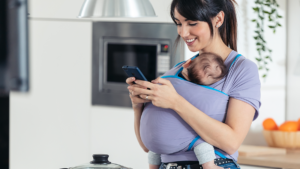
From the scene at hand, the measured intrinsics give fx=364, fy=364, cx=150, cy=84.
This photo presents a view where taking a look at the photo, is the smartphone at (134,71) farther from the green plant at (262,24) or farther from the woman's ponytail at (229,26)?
the green plant at (262,24)

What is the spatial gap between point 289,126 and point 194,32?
132 centimetres

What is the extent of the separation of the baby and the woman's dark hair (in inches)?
3.6

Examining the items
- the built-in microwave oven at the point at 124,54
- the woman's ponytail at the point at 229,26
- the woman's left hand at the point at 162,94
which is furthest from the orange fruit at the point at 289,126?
the woman's left hand at the point at 162,94

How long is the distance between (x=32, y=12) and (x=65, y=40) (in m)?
0.30

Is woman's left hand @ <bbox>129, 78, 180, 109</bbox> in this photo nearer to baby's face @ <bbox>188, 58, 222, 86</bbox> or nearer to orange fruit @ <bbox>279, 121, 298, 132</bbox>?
baby's face @ <bbox>188, 58, 222, 86</bbox>

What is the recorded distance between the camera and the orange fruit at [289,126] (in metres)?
2.18

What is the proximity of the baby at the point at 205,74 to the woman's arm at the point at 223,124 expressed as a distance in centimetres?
4

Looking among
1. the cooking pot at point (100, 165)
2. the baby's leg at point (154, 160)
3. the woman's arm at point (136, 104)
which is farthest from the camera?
the baby's leg at point (154, 160)

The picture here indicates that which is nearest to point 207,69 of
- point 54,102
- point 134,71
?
point 134,71

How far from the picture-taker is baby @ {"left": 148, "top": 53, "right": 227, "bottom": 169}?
3.45 ft

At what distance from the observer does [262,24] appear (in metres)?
2.28

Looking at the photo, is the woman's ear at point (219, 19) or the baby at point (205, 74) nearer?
the baby at point (205, 74)

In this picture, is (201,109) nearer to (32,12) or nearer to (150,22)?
(150,22)

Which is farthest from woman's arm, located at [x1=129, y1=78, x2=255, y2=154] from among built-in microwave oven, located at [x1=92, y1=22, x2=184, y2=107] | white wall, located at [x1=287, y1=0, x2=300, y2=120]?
white wall, located at [x1=287, y1=0, x2=300, y2=120]
